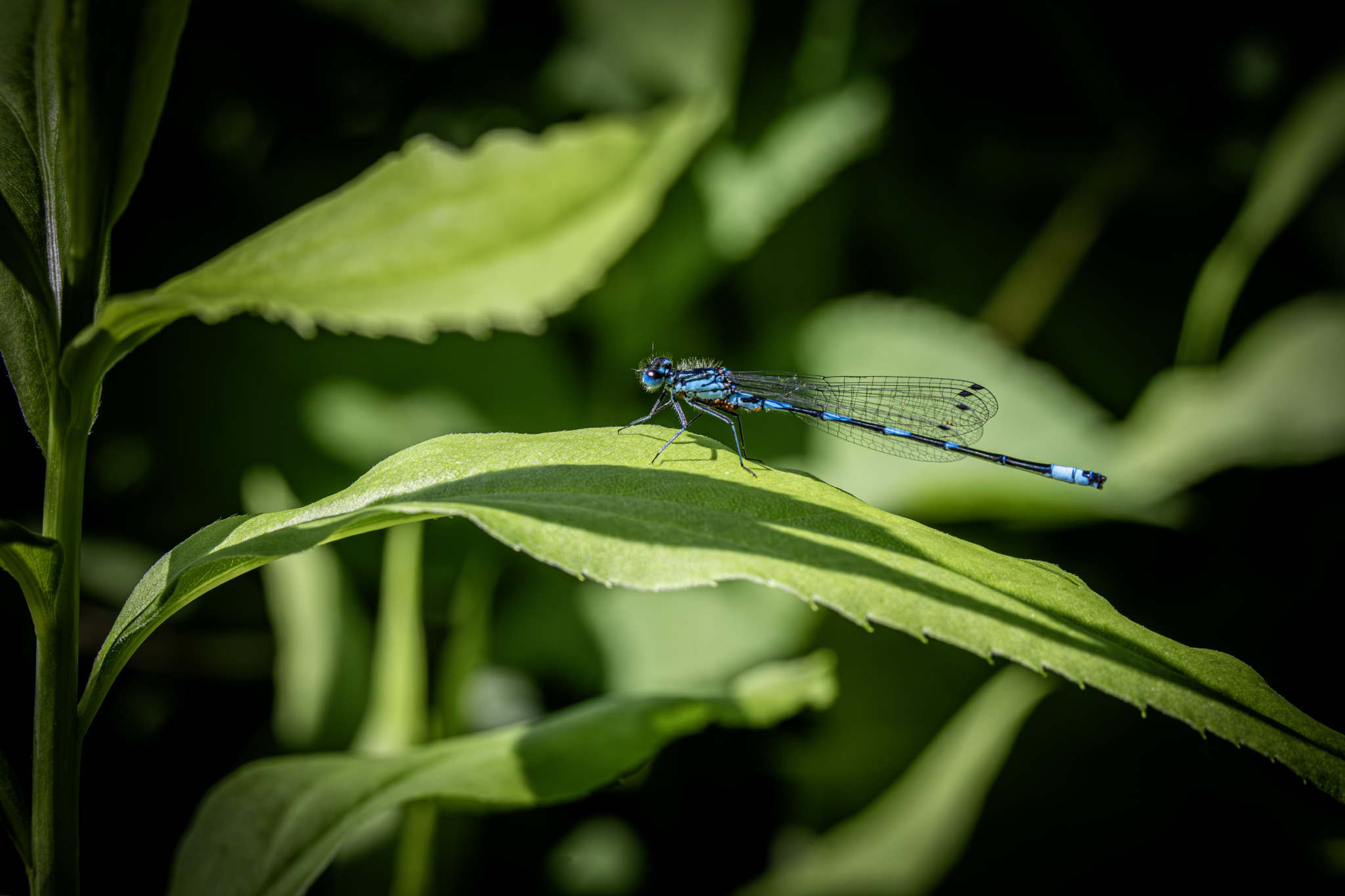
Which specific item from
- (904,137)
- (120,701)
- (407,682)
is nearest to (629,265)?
(904,137)

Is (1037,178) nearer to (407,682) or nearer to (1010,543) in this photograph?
(1010,543)

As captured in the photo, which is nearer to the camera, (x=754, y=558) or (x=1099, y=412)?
(x=754, y=558)

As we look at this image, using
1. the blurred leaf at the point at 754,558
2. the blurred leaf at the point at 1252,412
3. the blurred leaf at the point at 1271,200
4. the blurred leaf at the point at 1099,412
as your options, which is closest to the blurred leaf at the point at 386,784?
the blurred leaf at the point at 754,558

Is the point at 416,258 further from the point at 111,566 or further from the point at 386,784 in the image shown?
the point at 111,566

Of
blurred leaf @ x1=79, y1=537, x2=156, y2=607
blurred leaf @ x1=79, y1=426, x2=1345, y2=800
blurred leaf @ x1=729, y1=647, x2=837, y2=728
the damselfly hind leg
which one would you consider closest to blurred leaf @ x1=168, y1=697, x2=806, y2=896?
blurred leaf @ x1=729, y1=647, x2=837, y2=728

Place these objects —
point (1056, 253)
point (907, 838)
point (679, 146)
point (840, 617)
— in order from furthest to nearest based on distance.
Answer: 1. point (1056, 253)
2. point (840, 617)
3. point (907, 838)
4. point (679, 146)

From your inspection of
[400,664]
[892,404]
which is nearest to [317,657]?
[400,664]
